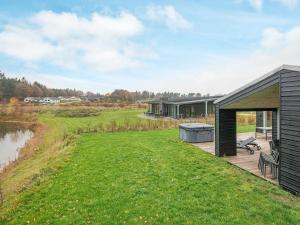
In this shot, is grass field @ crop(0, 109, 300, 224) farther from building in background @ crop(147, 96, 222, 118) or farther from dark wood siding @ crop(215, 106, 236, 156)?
building in background @ crop(147, 96, 222, 118)

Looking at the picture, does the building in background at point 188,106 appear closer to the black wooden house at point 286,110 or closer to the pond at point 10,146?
the pond at point 10,146

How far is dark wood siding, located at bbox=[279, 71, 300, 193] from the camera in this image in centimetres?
630

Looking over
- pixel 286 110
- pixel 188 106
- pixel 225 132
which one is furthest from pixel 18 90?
pixel 286 110

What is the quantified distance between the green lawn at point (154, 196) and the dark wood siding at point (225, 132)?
0.65m

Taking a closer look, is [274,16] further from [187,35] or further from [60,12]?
[60,12]

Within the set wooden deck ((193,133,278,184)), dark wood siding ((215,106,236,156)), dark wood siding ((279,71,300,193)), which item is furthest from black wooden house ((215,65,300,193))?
dark wood siding ((215,106,236,156))

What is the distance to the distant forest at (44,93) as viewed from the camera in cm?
7692

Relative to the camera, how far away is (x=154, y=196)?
6.56 meters

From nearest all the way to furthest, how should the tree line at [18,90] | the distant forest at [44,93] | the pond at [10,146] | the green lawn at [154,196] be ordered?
the green lawn at [154,196] < the pond at [10,146] < the tree line at [18,90] < the distant forest at [44,93]

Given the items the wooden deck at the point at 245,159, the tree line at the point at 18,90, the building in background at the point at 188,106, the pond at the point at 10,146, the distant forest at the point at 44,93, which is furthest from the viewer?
the distant forest at the point at 44,93

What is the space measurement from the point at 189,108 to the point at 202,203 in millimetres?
27553

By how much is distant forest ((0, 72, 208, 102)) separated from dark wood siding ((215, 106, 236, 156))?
6151 cm

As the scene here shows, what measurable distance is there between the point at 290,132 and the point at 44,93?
10575cm

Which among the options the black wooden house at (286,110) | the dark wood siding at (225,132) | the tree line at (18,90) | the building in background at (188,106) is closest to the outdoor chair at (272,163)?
the black wooden house at (286,110)
